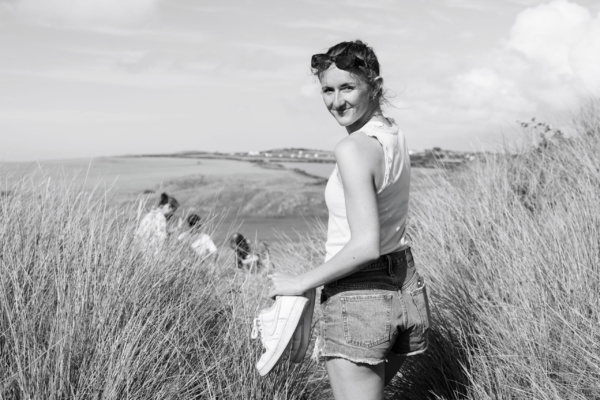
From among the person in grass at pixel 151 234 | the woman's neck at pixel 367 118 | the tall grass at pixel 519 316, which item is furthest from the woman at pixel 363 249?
the person in grass at pixel 151 234

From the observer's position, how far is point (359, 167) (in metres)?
2.04

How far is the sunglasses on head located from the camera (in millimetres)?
2275

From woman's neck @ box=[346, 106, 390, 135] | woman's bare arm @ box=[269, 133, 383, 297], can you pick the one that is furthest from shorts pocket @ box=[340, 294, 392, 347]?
woman's neck @ box=[346, 106, 390, 135]

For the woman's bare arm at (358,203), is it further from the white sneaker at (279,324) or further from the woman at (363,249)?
the white sneaker at (279,324)

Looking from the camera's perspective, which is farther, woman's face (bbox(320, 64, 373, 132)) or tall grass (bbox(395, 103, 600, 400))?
tall grass (bbox(395, 103, 600, 400))

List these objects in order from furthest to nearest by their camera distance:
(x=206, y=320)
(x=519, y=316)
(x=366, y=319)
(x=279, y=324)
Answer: (x=206, y=320)
(x=519, y=316)
(x=279, y=324)
(x=366, y=319)

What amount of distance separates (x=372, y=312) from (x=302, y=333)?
0.31 m

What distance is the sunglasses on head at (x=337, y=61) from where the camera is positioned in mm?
2275

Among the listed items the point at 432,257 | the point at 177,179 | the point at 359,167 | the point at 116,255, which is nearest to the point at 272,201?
the point at 177,179

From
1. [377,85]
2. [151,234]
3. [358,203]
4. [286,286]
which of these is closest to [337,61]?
[377,85]

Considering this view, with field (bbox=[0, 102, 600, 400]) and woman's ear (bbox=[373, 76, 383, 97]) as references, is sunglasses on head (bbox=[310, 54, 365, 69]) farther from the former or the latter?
field (bbox=[0, 102, 600, 400])

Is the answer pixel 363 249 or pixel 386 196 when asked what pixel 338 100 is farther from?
pixel 363 249

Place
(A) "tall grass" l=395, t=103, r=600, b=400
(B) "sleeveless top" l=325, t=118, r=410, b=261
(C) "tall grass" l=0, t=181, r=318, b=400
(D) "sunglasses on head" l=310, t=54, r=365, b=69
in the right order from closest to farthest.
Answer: (B) "sleeveless top" l=325, t=118, r=410, b=261 → (D) "sunglasses on head" l=310, t=54, r=365, b=69 → (C) "tall grass" l=0, t=181, r=318, b=400 → (A) "tall grass" l=395, t=103, r=600, b=400

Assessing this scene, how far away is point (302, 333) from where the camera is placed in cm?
235
